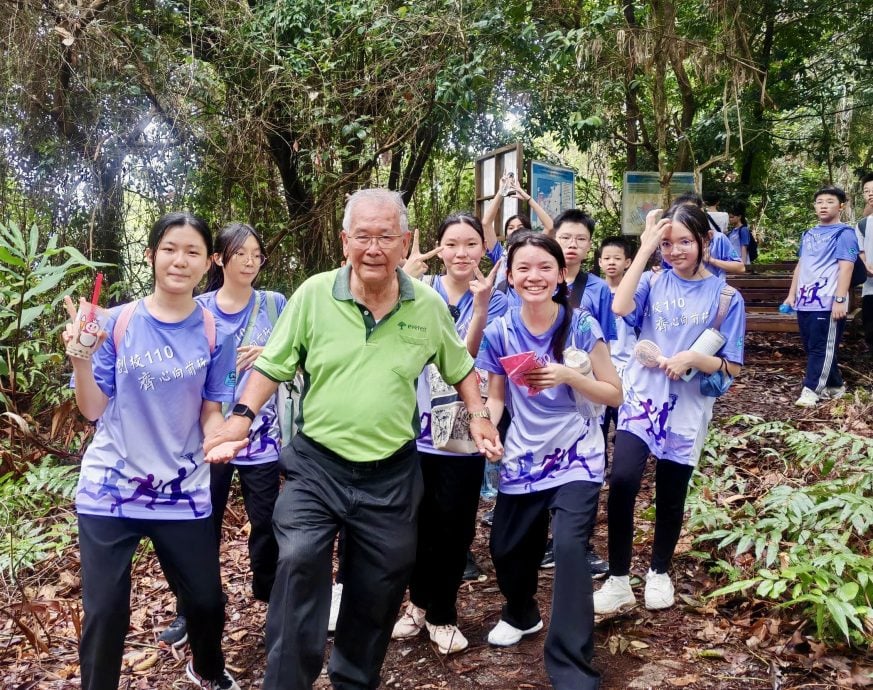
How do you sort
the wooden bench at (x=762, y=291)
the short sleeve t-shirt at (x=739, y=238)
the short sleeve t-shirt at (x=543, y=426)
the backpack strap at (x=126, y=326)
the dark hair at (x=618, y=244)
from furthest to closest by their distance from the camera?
1. the wooden bench at (x=762, y=291)
2. the short sleeve t-shirt at (x=739, y=238)
3. the dark hair at (x=618, y=244)
4. the short sleeve t-shirt at (x=543, y=426)
5. the backpack strap at (x=126, y=326)

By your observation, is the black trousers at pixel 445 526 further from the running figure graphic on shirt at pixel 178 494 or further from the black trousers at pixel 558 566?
the running figure graphic on shirt at pixel 178 494

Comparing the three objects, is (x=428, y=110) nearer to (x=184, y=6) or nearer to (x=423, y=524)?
(x=184, y=6)

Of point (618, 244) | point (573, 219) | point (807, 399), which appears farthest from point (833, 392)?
point (573, 219)

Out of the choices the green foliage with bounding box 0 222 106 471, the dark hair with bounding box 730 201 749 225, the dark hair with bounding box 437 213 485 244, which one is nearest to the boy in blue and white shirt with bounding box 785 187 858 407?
the dark hair with bounding box 730 201 749 225

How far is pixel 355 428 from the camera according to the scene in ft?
8.91

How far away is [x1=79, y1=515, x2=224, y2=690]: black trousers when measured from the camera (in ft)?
8.48

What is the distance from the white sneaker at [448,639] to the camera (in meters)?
3.42

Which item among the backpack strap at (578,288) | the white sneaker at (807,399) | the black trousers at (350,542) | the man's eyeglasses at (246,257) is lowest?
the white sneaker at (807,399)

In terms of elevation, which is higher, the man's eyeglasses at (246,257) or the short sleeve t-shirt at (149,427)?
the man's eyeglasses at (246,257)

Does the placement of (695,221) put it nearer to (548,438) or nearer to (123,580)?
(548,438)

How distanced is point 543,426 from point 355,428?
0.93 meters

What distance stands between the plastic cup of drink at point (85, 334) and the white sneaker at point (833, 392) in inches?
267

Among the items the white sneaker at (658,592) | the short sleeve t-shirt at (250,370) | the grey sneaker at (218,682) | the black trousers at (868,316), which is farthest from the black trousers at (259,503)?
the black trousers at (868,316)

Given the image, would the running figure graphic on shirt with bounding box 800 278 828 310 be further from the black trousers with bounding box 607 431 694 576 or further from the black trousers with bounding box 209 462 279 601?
the black trousers with bounding box 209 462 279 601
